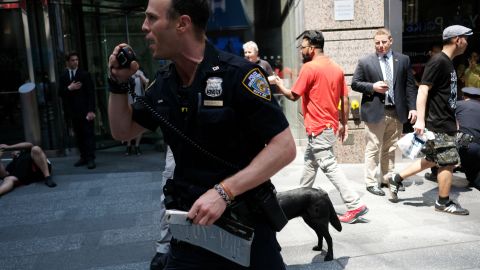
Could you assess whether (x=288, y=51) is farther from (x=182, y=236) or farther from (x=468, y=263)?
(x=182, y=236)

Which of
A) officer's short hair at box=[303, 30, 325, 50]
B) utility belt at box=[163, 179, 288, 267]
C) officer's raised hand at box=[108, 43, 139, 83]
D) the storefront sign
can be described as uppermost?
the storefront sign

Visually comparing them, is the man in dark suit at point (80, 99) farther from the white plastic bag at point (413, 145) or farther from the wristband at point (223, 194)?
the wristband at point (223, 194)

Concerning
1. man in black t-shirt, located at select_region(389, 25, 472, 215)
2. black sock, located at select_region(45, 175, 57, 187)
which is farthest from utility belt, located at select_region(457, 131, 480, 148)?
black sock, located at select_region(45, 175, 57, 187)

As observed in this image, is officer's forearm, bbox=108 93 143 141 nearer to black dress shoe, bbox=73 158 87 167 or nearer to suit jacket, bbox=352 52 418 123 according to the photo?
suit jacket, bbox=352 52 418 123

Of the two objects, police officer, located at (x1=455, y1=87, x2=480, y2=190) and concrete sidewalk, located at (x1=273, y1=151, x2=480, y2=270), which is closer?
concrete sidewalk, located at (x1=273, y1=151, x2=480, y2=270)

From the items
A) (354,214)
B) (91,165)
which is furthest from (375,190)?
(91,165)

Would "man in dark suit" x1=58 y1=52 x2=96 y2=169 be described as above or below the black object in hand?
below

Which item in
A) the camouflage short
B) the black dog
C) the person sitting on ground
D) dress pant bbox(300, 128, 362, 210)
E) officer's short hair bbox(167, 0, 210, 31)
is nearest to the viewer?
officer's short hair bbox(167, 0, 210, 31)

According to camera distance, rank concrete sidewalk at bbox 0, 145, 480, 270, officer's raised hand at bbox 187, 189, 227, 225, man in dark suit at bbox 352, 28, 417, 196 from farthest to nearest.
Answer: man in dark suit at bbox 352, 28, 417, 196 < concrete sidewalk at bbox 0, 145, 480, 270 < officer's raised hand at bbox 187, 189, 227, 225

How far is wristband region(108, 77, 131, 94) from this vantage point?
6.84 ft

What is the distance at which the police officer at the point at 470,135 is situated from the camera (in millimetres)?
5461

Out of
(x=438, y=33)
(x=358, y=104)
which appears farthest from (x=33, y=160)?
(x=438, y=33)

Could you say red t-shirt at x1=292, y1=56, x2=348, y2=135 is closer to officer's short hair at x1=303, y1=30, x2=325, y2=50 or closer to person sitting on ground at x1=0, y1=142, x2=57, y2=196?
officer's short hair at x1=303, y1=30, x2=325, y2=50

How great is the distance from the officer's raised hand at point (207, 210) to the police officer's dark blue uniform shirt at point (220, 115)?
17 centimetres
